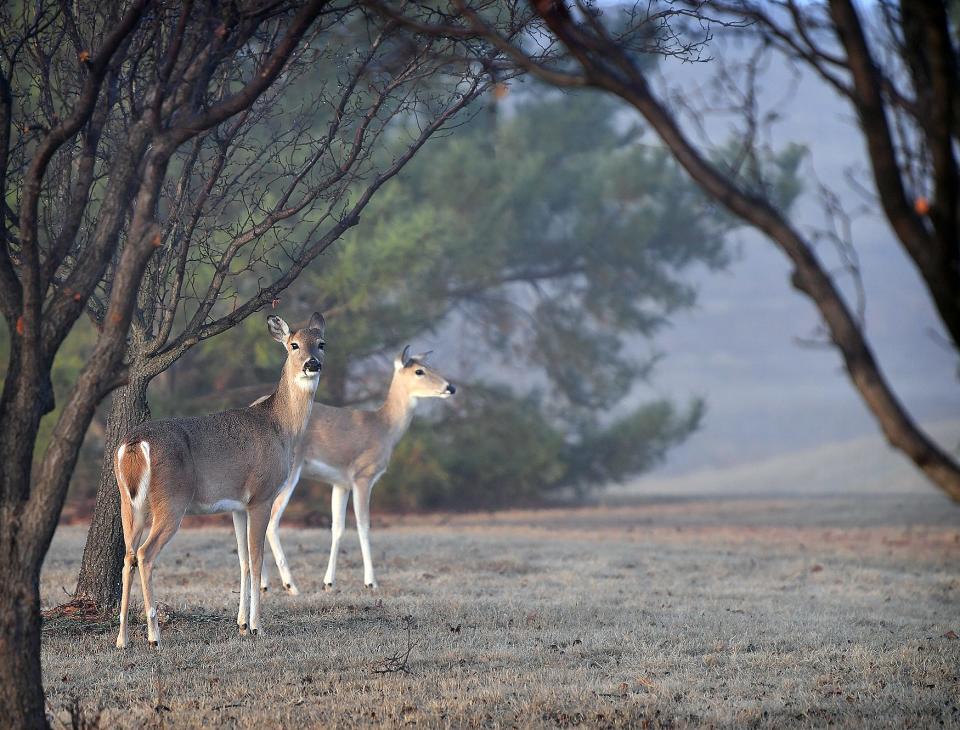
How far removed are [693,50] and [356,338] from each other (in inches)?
554

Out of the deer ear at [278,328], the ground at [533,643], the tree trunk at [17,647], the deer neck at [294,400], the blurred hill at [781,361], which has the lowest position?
the ground at [533,643]

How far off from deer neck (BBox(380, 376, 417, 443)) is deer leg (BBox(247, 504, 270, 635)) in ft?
15.4

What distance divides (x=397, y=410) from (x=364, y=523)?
80.0 inches

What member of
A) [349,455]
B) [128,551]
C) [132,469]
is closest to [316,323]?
[349,455]

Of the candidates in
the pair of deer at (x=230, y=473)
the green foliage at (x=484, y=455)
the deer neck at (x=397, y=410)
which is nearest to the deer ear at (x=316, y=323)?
the pair of deer at (x=230, y=473)

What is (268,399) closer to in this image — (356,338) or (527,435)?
(356,338)

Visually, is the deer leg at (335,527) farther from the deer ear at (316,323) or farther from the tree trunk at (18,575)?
the tree trunk at (18,575)

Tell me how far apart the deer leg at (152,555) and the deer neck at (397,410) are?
18.4 ft

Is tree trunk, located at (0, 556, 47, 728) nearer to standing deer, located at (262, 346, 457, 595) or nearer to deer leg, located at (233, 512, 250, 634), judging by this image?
deer leg, located at (233, 512, 250, 634)

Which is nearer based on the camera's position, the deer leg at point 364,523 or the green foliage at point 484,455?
the deer leg at point 364,523

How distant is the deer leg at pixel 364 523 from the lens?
11.6 meters

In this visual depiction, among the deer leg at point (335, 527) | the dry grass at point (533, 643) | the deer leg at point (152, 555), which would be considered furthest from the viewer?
the deer leg at point (335, 527)

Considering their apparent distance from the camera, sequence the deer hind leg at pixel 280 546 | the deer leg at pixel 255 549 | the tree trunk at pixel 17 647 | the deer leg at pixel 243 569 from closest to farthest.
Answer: the tree trunk at pixel 17 647, the deer leg at pixel 255 549, the deer leg at pixel 243 569, the deer hind leg at pixel 280 546

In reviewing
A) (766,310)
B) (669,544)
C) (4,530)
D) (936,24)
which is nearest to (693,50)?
(936,24)
